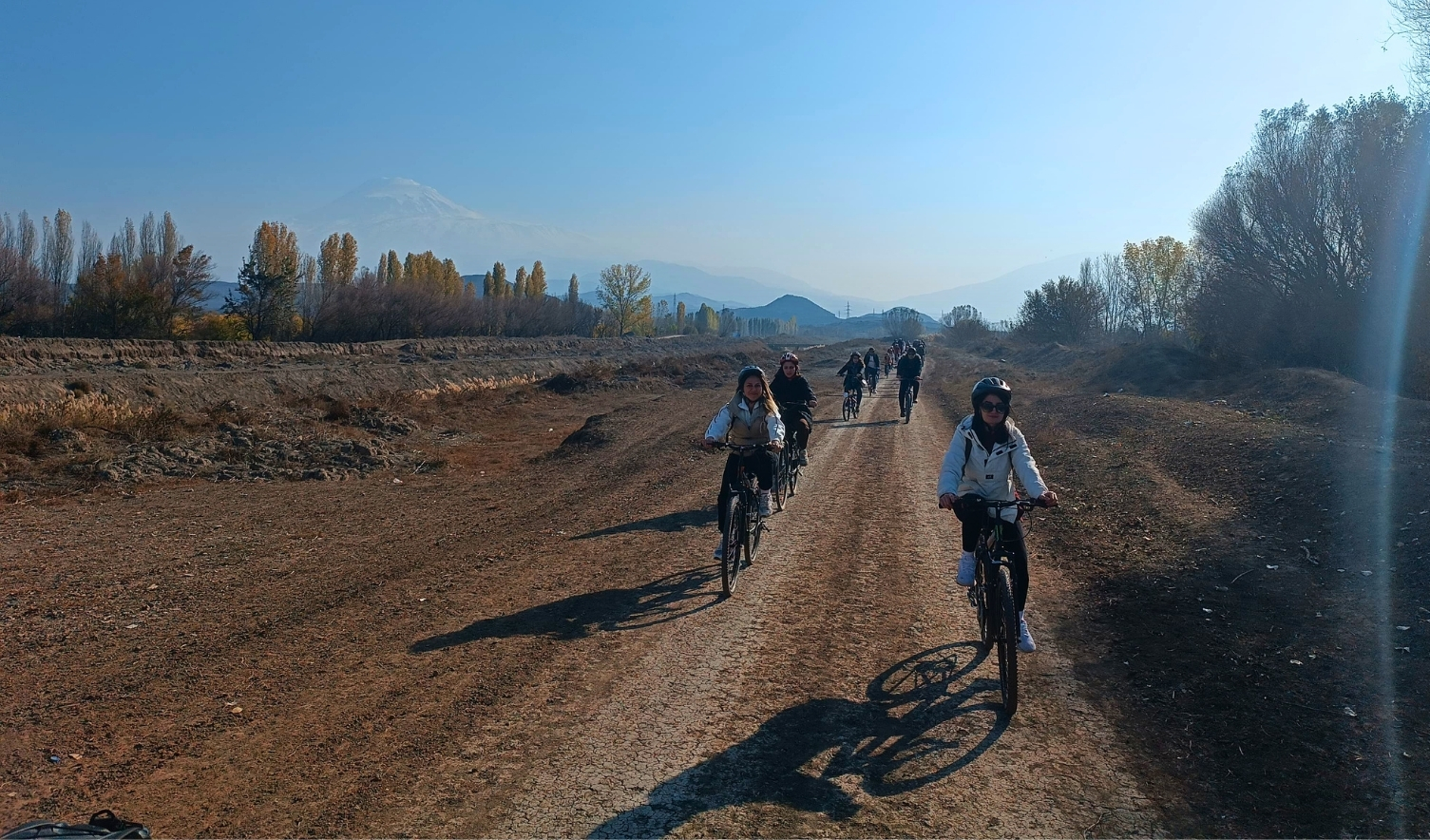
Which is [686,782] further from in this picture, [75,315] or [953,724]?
[75,315]

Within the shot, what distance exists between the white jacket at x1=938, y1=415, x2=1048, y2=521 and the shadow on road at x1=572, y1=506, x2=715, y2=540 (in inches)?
194

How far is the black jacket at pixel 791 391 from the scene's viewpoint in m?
11.4

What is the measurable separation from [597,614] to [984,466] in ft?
11.0

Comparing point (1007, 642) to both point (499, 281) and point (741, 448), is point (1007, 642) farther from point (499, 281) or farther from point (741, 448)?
point (499, 281)

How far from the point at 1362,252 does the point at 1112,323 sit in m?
59.8

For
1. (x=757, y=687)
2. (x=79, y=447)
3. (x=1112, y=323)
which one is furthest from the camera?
(x=1112, y=323)

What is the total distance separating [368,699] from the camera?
5.04 meters

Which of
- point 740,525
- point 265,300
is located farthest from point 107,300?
point 740,525

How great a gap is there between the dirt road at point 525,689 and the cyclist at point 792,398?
2066 millimetres

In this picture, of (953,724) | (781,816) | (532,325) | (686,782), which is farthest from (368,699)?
(532,325)

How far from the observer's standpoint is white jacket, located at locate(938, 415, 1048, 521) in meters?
5.34

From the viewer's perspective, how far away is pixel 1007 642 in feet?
16.0

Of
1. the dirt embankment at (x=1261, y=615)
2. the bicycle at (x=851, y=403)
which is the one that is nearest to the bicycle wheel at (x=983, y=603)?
the dirt embankment at (x=1261, y=615)

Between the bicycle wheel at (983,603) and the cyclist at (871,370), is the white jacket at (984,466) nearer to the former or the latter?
the bicycle wheel at (983,603)
